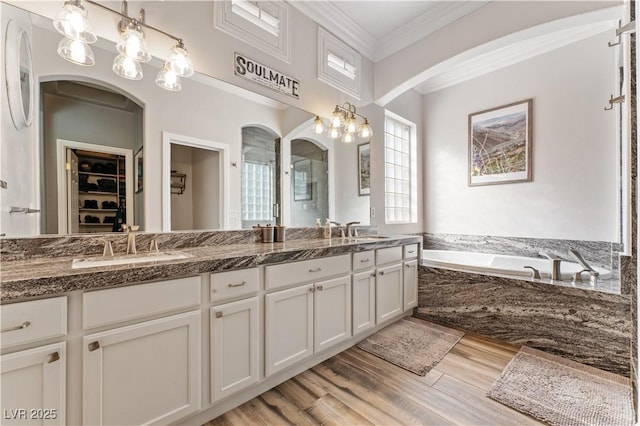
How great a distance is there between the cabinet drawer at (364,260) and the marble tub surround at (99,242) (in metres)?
0.82

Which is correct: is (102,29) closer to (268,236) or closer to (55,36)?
(55,36)

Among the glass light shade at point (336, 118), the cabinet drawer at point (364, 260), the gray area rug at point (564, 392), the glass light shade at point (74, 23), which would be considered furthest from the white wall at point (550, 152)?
the glass light shade at point (74, 23)

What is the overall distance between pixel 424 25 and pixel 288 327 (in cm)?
320

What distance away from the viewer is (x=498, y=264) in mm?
3252

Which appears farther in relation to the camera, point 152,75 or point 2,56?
point 152,75

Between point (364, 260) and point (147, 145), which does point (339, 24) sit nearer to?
point (147, 145)

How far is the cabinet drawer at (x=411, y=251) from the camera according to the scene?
2803 mm

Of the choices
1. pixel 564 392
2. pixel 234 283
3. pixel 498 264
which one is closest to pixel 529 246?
pixel 498 264

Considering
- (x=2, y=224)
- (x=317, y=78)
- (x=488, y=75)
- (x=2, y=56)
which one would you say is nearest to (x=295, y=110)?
(x=317, y=78)

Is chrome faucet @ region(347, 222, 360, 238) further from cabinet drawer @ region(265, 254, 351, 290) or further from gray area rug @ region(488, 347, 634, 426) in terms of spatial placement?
gray area rug @ region(488, 347, 634, 426)

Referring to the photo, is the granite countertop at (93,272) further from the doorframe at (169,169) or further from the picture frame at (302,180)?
the picture frame at (302,180)

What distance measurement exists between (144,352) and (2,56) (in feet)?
4.91

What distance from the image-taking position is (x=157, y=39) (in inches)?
68.1

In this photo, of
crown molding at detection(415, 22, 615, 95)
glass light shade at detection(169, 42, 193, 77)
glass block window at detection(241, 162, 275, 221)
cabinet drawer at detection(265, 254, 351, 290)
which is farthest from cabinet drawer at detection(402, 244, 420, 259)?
glass light shade at detection(169, 42, 193, 77)
